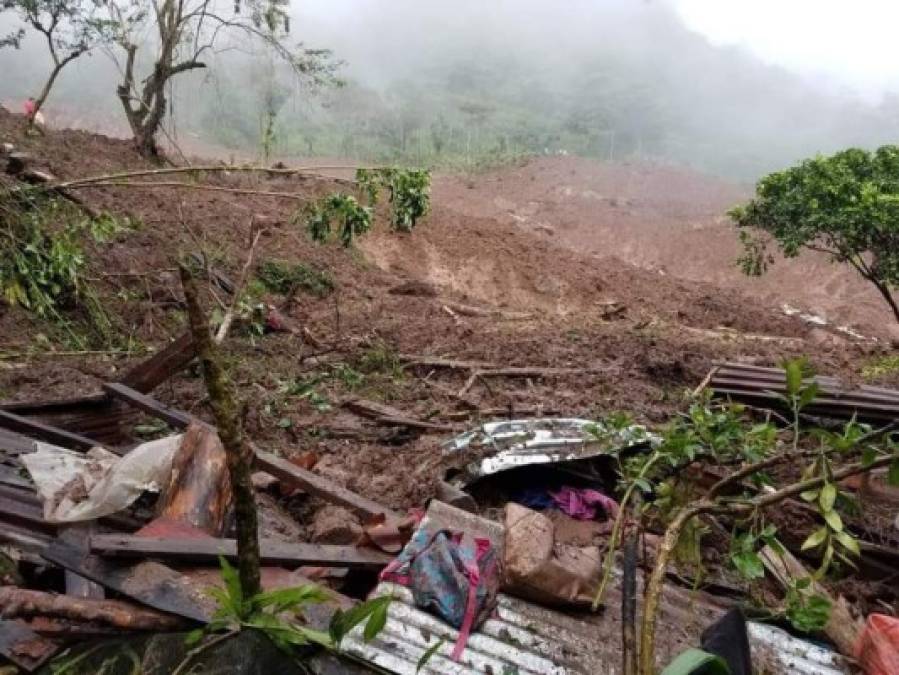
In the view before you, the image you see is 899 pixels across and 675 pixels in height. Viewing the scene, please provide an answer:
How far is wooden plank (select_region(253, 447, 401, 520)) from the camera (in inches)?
138

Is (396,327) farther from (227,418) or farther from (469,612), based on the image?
(227,418)

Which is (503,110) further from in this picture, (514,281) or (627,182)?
(514,281)

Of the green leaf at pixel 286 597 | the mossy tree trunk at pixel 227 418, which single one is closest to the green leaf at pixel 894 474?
the green leaf at pixel 286 597

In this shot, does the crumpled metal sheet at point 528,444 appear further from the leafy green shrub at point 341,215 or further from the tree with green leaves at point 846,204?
the tree with green leaves at point 846,204

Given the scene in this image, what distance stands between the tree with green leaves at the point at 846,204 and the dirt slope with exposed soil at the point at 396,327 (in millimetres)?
1411

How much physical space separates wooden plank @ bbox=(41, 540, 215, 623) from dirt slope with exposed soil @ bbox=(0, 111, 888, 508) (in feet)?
5.47

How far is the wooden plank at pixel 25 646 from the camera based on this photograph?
7.14 feet

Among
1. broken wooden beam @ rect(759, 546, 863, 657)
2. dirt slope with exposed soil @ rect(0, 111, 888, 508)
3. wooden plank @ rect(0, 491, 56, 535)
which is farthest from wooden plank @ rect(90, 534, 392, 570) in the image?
broken wooden beam @ rect(759, 546, 863, 657)

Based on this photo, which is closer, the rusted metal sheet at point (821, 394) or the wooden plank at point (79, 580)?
the wooden plank at point (79, 580)

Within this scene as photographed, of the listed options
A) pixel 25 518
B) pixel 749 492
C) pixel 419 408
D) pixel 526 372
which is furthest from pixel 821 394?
pixel 25 518

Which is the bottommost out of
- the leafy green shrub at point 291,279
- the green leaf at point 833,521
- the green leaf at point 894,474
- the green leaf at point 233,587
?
the leafy green shrub at point 291,279

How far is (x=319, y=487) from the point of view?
368cm

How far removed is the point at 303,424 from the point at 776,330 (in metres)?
10.7

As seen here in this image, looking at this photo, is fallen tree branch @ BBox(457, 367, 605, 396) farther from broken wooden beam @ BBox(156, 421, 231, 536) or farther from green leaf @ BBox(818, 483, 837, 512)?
green leaf @ BBox(818, 483, 837, 512)
